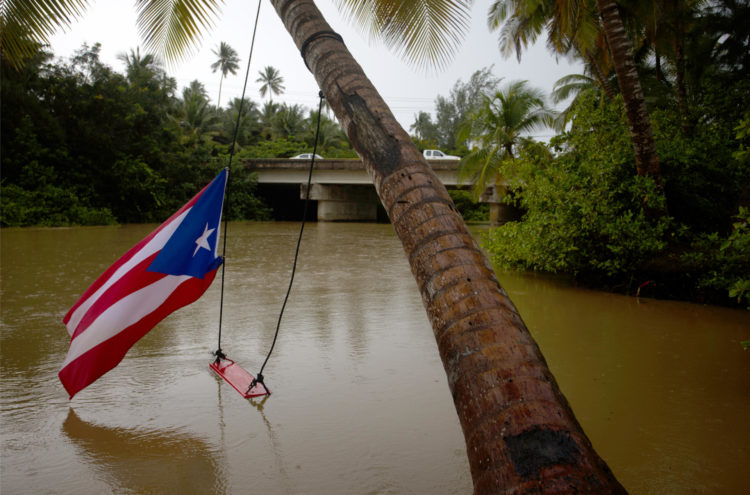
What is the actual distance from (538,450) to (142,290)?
278 cm

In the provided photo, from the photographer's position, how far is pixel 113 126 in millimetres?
24844

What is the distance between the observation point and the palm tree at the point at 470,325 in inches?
51.8

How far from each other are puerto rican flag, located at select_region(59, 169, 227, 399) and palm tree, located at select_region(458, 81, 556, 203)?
18.2 m

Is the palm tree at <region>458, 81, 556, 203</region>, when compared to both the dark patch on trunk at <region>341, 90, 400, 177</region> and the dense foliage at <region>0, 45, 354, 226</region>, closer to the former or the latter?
the dense foliage at <region>0, 45, 354, 226</region>

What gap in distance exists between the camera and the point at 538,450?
1318mm

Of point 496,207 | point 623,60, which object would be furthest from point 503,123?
point 623,60

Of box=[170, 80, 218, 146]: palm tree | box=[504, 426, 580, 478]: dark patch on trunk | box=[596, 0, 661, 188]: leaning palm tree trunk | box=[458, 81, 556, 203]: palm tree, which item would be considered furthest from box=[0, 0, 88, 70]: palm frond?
box=[170, 80, 218, 146]: palm tree

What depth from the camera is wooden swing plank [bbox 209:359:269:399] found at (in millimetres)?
3618

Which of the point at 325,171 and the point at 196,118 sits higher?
the point at 196,118

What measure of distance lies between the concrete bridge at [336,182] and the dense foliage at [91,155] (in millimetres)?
1642

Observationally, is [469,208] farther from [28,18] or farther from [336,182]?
[28,18]

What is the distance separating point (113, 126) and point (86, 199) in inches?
146

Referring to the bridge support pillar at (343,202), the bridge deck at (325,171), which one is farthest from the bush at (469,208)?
the bridge deck at (325,171)

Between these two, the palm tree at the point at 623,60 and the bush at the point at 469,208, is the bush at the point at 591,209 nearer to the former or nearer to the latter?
the palm tree at the point at 623,60
